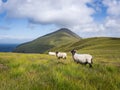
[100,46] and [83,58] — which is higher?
[100,46]

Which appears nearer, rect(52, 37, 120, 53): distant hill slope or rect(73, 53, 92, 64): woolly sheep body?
rect(73, 53, 92, 64): woolly sheep body

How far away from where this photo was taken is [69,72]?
916cm

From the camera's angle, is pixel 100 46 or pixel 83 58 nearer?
pixel 83 58

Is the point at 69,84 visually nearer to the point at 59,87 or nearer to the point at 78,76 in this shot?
the point at 59,87

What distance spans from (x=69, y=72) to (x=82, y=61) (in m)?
13.8

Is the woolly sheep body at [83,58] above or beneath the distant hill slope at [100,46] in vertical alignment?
beneath

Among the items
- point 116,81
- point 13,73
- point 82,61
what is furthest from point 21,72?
point 82,61

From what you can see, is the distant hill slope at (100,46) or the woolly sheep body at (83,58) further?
the distant hill slope at (100,46)

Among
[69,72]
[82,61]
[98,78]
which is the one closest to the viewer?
[98,78]

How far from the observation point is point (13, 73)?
939 cm

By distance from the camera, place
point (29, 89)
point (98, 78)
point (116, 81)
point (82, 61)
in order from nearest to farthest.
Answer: point (29, 89) → point (116, 81) → point (98, 78) → point (82, 61)

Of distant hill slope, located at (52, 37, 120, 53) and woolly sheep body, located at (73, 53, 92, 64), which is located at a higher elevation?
distant hill slope, located at (52, 37, 120, 53)

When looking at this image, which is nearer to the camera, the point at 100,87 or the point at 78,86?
the point at 78,86

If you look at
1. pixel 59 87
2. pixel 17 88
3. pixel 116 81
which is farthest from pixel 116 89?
Answer: pixel 17 88
